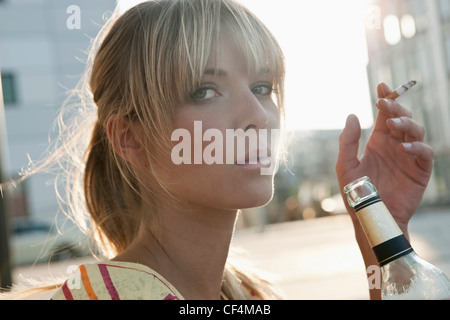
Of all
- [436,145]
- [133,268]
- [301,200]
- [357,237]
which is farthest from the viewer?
[301,200]

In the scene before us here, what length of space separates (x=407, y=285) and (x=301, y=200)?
47.3ft

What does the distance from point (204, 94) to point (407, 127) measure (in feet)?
0.87

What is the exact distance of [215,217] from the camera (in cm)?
75

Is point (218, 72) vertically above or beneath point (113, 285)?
above

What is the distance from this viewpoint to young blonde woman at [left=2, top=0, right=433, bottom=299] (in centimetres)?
62

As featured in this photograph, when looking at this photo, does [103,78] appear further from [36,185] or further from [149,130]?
[36,185]

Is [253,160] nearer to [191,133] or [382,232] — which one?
[191,133]

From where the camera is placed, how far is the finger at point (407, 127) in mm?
641

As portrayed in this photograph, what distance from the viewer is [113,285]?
58 cm

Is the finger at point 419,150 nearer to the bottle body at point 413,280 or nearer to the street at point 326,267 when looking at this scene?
the bottle body at point 413,280

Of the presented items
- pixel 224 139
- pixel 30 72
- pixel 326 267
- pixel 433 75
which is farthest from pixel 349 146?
pixel 433 75

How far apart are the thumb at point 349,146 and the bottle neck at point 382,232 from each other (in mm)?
236

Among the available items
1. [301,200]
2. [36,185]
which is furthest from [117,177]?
[301,200]

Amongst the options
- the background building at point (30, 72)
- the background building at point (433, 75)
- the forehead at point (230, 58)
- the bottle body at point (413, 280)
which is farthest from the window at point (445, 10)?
the bottle body at point (413, 280)
